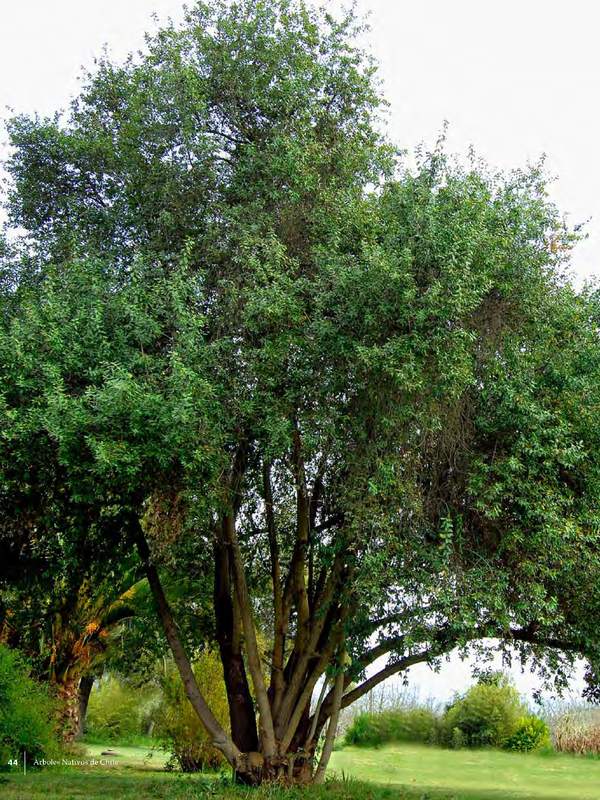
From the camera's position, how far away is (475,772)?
18.9 m

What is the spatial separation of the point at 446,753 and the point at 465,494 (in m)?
14.2

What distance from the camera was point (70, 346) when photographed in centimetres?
970

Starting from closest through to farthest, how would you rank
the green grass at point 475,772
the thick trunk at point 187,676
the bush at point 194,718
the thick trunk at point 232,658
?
the thick trunk at point 187,676
the thick trunk at point 232,658
the green grass at point 475,772
the bush at point 194,718

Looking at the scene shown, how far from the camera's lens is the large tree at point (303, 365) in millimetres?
9273

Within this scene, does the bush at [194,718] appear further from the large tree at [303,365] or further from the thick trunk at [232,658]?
the large tree at [303,365]

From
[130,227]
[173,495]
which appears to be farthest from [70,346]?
[130,227]

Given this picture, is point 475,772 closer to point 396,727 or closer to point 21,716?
point 396,727

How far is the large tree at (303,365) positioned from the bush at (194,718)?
4.73 metres

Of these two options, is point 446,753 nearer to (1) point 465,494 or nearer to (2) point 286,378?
(1) point 465,494

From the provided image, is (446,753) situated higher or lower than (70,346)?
lower

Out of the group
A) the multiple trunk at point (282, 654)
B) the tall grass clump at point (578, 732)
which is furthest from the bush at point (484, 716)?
the multiple trunk at point (282, 654)

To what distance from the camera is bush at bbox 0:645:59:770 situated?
13281 millimetres

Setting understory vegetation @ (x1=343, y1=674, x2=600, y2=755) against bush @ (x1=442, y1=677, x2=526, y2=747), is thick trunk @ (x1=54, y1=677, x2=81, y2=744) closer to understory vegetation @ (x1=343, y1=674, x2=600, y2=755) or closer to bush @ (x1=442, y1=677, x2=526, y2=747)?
understory vegetation @ (x1=343, y1=674, x2=600, y2=755)

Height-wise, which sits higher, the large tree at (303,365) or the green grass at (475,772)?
the large tree at (303,365)
